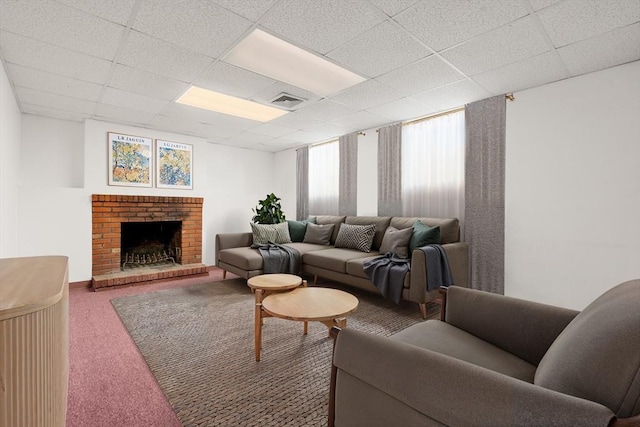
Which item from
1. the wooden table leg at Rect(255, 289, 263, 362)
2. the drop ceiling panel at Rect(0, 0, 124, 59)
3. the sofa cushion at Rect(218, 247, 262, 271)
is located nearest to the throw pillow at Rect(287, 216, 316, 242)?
the sofa cushion at Rect(218, 247, 262, 271)

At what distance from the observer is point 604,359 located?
30.8 inches

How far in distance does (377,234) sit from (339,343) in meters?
3.08

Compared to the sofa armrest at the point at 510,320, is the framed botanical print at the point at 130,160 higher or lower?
higher

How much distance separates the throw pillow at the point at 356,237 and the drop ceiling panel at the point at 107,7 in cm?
321

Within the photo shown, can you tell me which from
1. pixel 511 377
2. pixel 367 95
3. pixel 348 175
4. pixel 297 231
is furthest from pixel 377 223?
pixel 511 377

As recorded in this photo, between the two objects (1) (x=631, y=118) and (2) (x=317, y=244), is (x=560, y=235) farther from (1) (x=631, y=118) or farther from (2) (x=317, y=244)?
(2) (x=317, y=244)

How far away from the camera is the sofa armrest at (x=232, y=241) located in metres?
4.50

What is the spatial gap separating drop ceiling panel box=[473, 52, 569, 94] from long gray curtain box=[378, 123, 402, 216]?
1.37 metres

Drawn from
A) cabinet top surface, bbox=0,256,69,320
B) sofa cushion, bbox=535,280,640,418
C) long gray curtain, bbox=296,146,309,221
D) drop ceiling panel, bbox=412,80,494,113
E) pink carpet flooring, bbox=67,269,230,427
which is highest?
drop ceiling panel, bbox=412,80,494,113

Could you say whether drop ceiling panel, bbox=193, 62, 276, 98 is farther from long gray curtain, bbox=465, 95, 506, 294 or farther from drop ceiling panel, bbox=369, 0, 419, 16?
long gray curtain, bbox=465, 95, 506, 294

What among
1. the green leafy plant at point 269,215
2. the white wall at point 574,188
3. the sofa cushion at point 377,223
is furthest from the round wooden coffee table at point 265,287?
the green leafy plant at point 269,215

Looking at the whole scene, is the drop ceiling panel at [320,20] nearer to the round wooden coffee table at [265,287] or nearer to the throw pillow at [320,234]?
the round wooden coffee table at [265,287]

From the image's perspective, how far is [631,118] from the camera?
2.59 m

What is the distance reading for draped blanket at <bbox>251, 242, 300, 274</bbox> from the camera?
388cm
